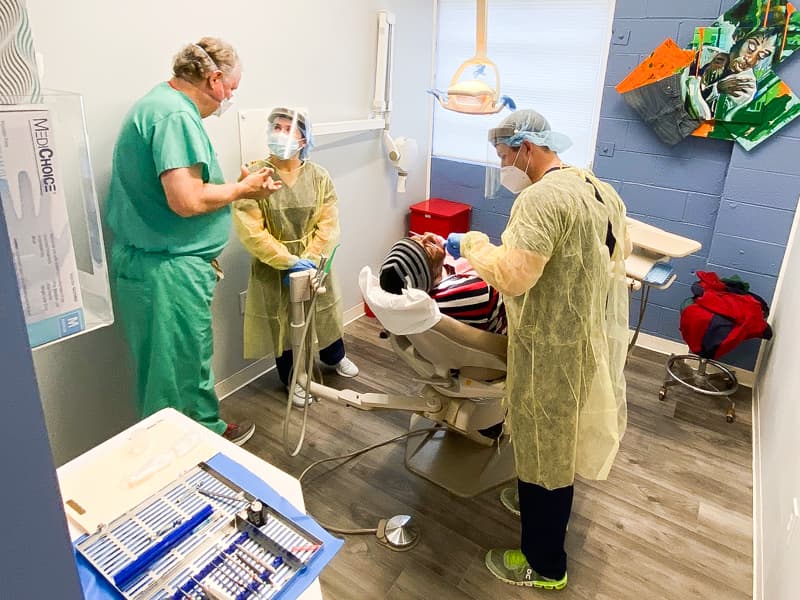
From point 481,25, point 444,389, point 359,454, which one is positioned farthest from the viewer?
point 359,454

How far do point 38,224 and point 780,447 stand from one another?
2345 mm

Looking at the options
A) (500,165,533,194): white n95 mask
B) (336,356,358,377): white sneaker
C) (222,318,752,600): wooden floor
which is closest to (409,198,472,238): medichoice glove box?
(336,356,358,377): white sneaker

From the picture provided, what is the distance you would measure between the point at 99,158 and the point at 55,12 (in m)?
0.47

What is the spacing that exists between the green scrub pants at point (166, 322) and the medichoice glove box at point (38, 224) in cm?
140

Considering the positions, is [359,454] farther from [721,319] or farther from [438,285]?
[721,319]

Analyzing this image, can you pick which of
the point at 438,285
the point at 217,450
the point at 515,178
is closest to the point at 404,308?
the point at 438,285

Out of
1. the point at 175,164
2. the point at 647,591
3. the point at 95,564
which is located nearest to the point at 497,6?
the point at 175,164

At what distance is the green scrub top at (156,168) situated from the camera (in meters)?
1.86

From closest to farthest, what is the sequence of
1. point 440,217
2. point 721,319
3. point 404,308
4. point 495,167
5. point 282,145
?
point 404,308, point 495,167, point 282,145, point 721,319, point 440,217

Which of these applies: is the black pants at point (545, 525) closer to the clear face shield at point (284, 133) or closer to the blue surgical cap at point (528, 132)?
the blue surgical cap at point (528, 132)

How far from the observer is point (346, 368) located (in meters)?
3.05

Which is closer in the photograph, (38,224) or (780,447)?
(38,224)

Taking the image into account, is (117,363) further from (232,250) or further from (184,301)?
(232,250)

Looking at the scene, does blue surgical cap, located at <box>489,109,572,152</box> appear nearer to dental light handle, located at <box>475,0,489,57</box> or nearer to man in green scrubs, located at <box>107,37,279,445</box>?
dental light handle, located at <box>475,0,489,57</box>
